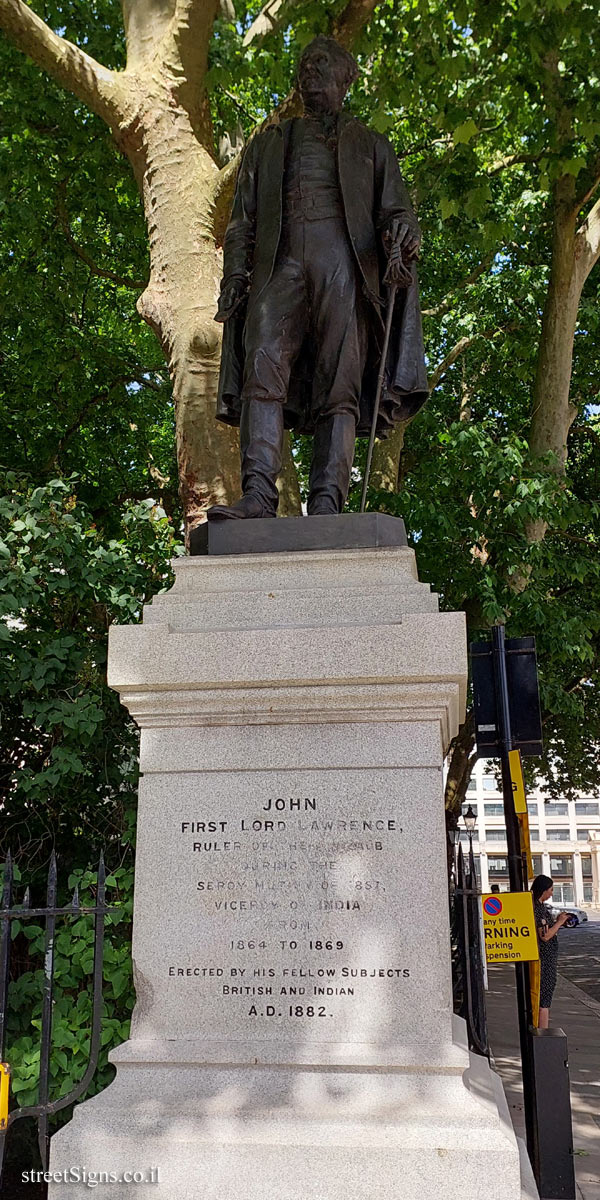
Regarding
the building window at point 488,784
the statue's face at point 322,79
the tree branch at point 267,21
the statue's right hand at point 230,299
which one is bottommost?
the statue's right hand at point 230,299

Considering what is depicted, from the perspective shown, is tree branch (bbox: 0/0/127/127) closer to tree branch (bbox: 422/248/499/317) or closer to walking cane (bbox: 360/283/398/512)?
walking cane (bbox: 360/283/398/512)

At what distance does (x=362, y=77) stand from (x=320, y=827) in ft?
35.6

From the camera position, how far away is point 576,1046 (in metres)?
11.4

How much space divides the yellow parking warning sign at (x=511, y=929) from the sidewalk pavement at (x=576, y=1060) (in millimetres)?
1903

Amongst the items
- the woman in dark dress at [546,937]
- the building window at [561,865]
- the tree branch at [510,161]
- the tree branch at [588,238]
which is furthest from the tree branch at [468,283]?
the building window at [561,865]

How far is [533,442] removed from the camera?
12086 mm

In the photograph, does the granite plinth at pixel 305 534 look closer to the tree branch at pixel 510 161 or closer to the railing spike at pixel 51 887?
the railing spike at pixel 51 887

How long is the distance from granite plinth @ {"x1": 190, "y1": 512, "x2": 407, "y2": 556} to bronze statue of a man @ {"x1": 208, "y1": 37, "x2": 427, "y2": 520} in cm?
16

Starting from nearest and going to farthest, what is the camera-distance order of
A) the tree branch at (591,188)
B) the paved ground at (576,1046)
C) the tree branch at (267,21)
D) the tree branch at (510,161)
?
the paved ground at (576,1046), the tree branch at (267,21), the tree branch at (591,188), the tree branch at (510,161)

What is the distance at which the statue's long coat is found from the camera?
4.46 m

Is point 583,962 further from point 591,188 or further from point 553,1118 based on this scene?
point 553,1118

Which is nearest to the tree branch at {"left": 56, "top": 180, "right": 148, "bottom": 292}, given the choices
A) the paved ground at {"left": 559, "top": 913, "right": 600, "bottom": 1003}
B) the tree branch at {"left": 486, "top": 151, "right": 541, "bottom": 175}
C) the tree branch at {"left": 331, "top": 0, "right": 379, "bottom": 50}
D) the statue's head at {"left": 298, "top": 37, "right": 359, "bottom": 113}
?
the tree branch at {"left": 486, "top": 151, "right": 541, "bottom": 175}

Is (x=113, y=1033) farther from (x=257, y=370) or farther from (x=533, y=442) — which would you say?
(x=533, y=442)

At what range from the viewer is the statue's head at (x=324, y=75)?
4.67 meters
